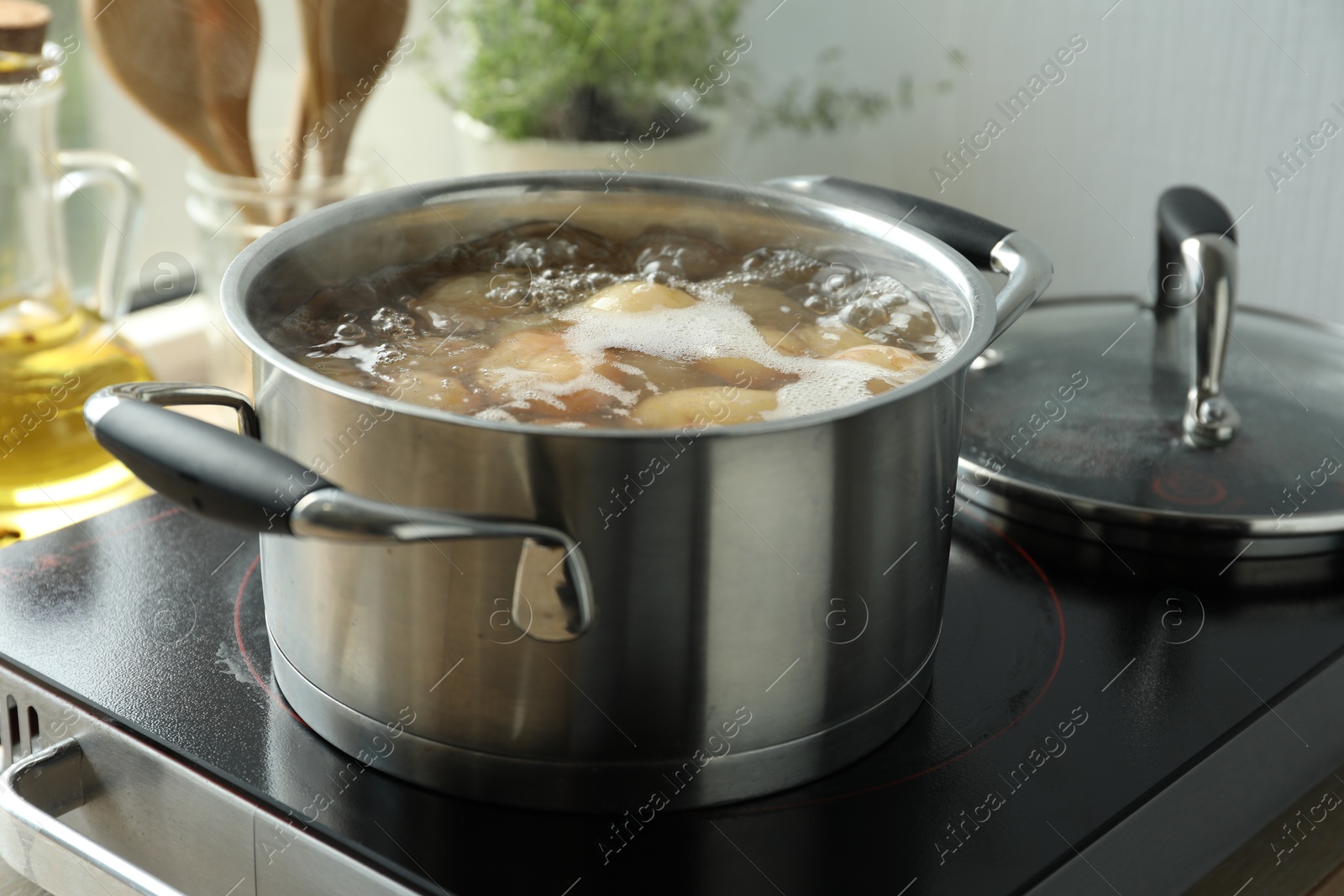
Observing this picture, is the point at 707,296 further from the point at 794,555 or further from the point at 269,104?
the point at 269,104

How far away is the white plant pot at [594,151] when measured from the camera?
129 cm

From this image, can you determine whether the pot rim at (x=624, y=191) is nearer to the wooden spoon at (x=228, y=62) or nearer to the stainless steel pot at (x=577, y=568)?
the stainless steel pot at (x=577, y=568)

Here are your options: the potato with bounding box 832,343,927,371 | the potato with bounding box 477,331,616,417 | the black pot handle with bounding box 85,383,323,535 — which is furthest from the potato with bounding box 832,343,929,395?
the black pot handle with bounding box 85,383,323,535

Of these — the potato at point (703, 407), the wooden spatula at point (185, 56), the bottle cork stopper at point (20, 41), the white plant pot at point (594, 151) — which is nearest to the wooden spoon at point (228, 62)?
the wooden spatula at point (185, 56)

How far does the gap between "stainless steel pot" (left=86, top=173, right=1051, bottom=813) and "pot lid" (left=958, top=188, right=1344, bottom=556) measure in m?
0.18

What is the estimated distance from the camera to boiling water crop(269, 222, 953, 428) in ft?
1.81

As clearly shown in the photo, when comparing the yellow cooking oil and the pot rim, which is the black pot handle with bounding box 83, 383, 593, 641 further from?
the yellow cooking oil

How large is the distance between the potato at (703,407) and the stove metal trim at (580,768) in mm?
133

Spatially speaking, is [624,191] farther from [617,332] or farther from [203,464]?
[203,464]

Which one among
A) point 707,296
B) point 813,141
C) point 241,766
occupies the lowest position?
point 813,141

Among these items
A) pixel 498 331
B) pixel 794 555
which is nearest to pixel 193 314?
pixel 498 331

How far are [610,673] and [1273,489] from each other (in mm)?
432

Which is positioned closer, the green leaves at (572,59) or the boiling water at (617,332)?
the boiling water at (617,332)

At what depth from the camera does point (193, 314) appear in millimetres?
1188
